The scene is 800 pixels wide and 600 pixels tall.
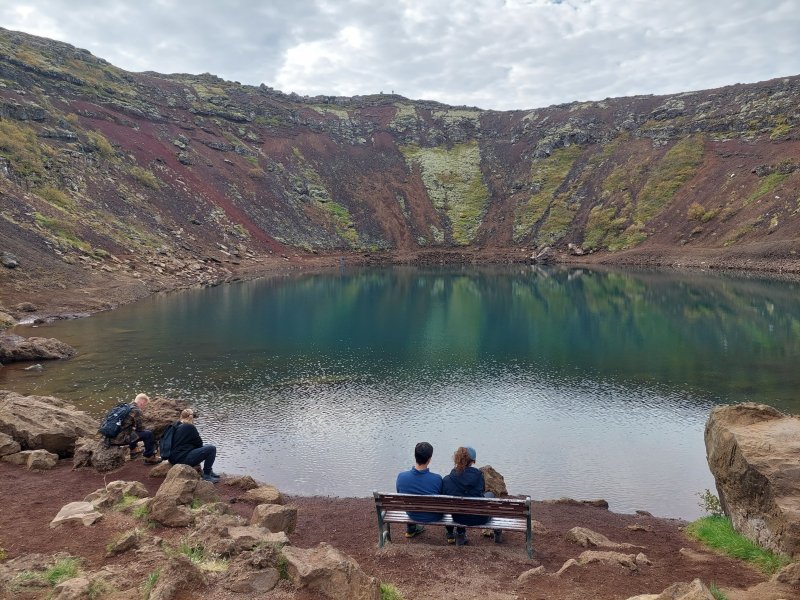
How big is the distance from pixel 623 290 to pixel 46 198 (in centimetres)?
7185

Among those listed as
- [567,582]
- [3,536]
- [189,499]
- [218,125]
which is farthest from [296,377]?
[218,125]

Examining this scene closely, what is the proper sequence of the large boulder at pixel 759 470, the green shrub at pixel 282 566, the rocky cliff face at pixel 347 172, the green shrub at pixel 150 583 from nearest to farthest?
the green shrub at pixel 150 583
the green shrub at pixel 282 566
the large boulder at pixel 759 470
the rocky cliff face at pixel 347 172

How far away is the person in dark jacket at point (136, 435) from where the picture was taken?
1550cm

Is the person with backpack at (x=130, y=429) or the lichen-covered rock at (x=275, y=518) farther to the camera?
the person with backpack at (x=130, y=429)

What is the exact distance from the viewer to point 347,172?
131125mm

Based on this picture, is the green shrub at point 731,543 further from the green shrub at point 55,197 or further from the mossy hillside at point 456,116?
the mossy hillside at point 456,116

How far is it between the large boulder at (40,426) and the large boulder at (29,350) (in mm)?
17179

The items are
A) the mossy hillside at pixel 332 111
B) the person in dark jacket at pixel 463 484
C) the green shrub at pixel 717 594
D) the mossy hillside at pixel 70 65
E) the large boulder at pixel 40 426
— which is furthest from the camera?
the mossy hillside at pixel 332 111

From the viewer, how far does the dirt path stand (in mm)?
8602

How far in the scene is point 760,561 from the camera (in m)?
9.87

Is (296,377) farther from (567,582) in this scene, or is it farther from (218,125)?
(218,125)

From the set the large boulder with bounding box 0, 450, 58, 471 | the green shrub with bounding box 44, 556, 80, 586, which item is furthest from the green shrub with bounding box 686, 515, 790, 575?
the large boulder with bounding box 0, 450, 58, 471

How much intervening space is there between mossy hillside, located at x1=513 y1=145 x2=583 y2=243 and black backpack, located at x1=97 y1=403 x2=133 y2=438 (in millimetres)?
101631

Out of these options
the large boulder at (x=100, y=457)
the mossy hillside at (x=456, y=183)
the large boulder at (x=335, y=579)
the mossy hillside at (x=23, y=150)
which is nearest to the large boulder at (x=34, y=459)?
the large boulder at (x=100, y=457)
